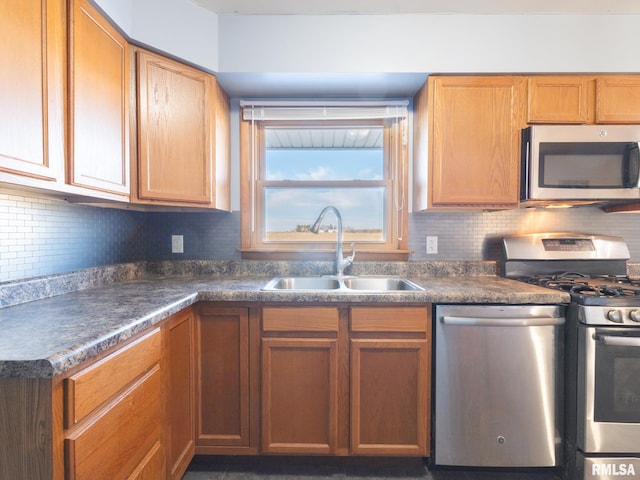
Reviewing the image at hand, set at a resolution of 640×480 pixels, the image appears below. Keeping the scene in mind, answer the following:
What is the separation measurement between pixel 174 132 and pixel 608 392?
7.89 ft

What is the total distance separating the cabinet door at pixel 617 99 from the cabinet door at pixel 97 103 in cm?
246

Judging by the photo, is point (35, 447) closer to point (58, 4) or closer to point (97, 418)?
point (97, 418)

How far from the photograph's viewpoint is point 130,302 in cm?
129

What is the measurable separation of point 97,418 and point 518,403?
5.55 feet

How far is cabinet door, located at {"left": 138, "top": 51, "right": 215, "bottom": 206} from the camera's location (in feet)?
5.21

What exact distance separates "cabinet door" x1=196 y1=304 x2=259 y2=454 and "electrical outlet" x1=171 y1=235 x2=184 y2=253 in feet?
2.37

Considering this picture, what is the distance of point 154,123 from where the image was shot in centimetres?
162

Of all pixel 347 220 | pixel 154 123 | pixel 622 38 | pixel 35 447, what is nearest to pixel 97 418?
pixel 35 447

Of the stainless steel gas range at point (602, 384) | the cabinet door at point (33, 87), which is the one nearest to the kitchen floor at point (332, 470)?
the stainless steel gas range at point (602, 384)

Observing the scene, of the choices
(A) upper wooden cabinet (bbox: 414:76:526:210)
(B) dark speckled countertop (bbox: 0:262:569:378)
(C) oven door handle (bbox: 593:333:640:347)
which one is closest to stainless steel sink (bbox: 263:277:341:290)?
(B) dark speckled countertop (bbox: 0:262:569:378)

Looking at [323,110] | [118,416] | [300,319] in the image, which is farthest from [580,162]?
[118,416]

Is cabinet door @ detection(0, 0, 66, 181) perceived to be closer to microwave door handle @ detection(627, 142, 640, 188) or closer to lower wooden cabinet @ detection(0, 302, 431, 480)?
lower wooden cabinet @ detection(0, 302, 431, 480)

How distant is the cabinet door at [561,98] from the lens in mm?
1769

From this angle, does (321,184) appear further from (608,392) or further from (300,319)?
(608,392)
